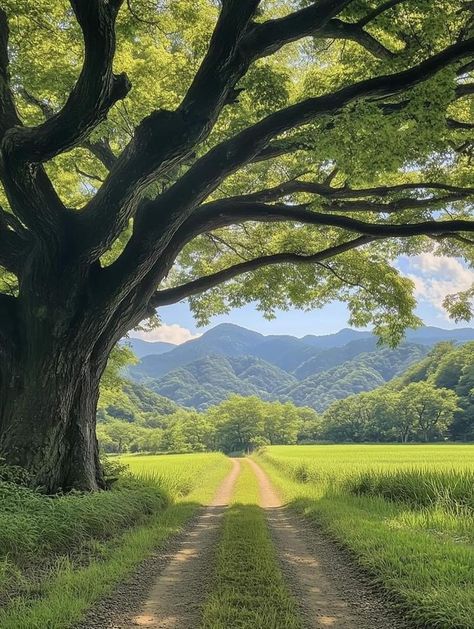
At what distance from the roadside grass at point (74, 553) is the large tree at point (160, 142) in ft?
4.03

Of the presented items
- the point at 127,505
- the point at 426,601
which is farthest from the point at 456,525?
the point at 127,505

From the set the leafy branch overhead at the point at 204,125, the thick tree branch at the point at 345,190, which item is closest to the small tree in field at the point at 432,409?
the leafy branch overhead at the point at 204,125

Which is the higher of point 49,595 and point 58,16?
point 58,16

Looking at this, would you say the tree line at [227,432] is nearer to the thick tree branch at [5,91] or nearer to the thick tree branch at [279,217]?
the thick tree branch at [279,217]

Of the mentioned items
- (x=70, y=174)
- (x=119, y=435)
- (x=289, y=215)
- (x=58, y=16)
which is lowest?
(x=119, y=435)

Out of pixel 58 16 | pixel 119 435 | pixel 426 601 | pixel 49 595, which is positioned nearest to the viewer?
pixel 426 601

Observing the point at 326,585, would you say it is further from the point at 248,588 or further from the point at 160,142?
the point at 160,142

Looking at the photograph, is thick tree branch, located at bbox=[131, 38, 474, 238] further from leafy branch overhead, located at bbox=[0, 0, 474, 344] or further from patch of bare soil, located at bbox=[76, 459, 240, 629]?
patch of bare soil, located at bbox=[76, 459, 240, 629]

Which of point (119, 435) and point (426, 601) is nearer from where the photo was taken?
point (426, 601)

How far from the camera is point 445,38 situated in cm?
795

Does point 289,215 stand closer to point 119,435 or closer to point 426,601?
point 426,601

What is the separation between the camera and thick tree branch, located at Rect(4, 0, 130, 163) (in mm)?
5391

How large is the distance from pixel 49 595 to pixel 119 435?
388ft

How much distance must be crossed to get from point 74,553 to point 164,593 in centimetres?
196
